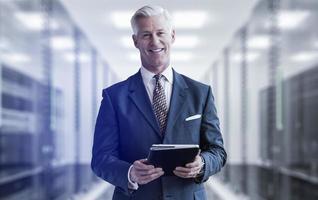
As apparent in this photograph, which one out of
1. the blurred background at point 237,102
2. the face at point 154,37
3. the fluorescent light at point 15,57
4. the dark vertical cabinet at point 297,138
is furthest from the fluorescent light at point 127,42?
the fluorescent light at point 15,57

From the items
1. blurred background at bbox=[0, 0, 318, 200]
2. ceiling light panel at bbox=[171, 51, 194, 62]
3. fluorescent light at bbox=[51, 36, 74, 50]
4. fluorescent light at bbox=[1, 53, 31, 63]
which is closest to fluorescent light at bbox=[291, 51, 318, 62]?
blurred background at bbox=[0, 0, 318, 200]

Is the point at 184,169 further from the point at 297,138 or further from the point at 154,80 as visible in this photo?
the point at 297,138

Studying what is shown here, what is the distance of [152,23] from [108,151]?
13.9 inches

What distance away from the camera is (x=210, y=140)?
1145mm

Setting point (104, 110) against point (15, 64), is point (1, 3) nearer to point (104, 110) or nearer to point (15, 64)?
point (15, 64)

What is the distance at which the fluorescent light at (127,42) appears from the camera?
1.16 metres

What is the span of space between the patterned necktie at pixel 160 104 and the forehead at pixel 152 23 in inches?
5.4

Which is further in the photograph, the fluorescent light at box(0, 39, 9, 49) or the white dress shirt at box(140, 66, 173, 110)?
the fluorescent light at box(0, 39, 9, 49)

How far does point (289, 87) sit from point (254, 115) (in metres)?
1.15

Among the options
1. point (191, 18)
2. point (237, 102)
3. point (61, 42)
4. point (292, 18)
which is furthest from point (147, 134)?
point (292, 18)

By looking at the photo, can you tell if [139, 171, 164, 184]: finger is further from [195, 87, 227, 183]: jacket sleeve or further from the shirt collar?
the shirt collar

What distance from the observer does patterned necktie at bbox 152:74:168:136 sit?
1136 mm

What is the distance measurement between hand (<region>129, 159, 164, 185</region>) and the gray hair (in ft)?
1.12

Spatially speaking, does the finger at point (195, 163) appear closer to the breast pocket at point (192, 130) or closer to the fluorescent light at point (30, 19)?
the breast pocket at point (192, 130)
